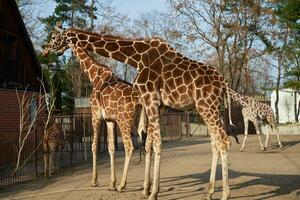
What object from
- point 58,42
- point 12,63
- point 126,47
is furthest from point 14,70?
point 126,47

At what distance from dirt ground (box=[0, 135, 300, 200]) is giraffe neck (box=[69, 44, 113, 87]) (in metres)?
2.84

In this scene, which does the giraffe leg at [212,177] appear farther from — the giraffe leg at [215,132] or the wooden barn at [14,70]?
the wooden barn at [14,70]

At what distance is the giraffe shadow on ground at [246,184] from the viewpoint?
11.5 meters

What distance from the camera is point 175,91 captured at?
35.8ft

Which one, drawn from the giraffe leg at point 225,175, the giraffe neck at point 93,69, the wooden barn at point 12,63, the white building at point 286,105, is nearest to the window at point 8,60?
the wooden barn at point 12,63

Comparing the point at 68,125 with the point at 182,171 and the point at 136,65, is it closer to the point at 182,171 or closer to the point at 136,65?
the point at 182,171

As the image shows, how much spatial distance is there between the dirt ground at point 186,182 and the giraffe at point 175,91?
3.57ft

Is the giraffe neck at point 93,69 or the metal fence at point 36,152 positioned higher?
the giraffe neck at point 93,69

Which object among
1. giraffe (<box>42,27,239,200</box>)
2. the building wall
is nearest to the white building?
the building wall

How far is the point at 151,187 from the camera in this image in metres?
11.5

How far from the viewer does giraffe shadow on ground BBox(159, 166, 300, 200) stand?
37.6 ft

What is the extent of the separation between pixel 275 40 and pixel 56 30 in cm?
3196

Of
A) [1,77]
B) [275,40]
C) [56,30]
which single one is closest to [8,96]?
[1,77]

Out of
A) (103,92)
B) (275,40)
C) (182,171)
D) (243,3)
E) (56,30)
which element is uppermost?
(243,3)
